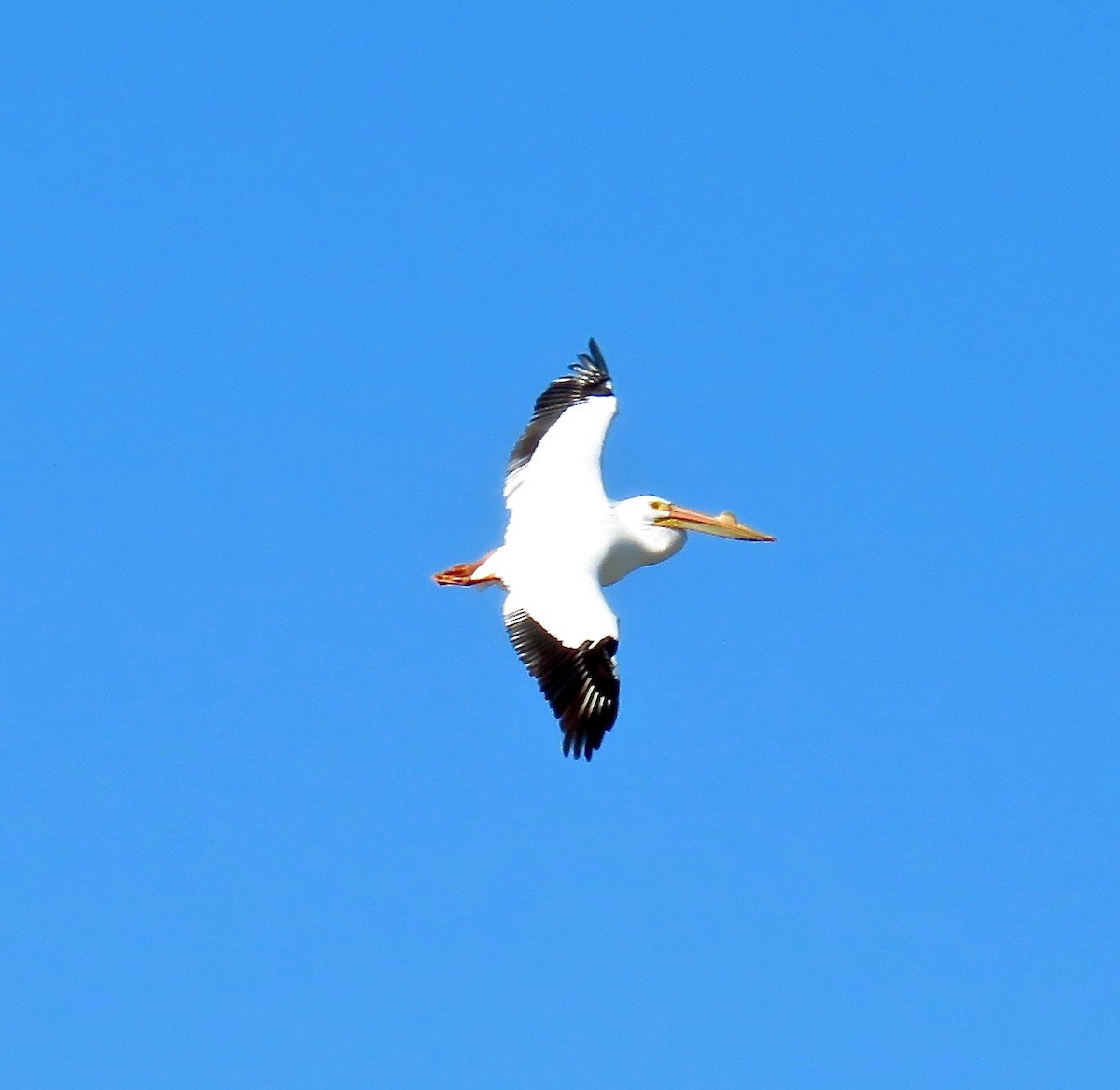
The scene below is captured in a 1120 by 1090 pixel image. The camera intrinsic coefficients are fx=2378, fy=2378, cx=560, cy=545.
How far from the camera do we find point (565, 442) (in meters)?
16.3

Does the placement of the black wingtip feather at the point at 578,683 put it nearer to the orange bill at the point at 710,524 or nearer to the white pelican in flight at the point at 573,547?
the white pelican in flight at the point at 573,547

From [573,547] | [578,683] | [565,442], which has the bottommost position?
[578,683]

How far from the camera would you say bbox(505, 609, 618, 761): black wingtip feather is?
13531mm

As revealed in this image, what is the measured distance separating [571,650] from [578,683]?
22 centimetres

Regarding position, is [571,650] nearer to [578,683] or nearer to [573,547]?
[578,683]

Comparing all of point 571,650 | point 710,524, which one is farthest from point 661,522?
point 571,650

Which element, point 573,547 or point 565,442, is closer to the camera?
point 573,547

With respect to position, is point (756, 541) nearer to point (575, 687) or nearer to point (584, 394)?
point (584, 394)

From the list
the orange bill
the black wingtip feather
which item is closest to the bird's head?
the orange bill

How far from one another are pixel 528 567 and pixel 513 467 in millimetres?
1588

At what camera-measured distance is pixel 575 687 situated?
44.8ft

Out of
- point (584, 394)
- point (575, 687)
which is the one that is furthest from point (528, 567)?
point (584, 394)

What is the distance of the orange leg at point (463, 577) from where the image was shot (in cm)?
1527

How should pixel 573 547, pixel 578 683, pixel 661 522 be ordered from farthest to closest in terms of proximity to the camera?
pixel 661 522 < pixel 573 547 < pixel 578 683
